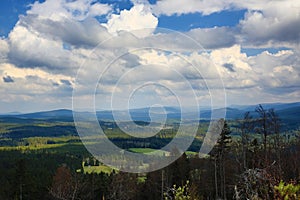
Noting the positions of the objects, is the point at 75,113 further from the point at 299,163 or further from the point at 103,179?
the point at 103,179

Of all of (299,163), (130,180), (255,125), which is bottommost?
(130,180)

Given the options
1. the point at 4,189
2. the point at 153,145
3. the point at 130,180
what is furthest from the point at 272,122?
the point at 153,145

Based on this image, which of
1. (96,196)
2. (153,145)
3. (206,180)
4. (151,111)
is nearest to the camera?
(151,111)

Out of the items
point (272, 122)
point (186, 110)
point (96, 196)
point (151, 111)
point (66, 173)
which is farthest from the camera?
point (96, 196)

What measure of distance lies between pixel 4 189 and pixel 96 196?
1115cm

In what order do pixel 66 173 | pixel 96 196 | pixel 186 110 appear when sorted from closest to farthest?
pixel 186 110
pixel 66 173
pixel 96 196

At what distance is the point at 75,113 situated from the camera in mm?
12891

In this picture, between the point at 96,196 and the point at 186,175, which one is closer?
the point at 186,175

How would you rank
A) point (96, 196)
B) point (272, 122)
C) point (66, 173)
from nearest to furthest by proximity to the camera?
point (272, 122), point (66, 173), point (96, 196)

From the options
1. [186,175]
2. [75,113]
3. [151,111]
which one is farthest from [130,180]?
[75,113]

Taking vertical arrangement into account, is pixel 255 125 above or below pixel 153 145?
above

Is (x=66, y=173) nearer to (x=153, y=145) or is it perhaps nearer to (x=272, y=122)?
(x=272, y=122)

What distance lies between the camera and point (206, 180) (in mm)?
39062

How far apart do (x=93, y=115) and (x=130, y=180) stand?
96.8 feet
